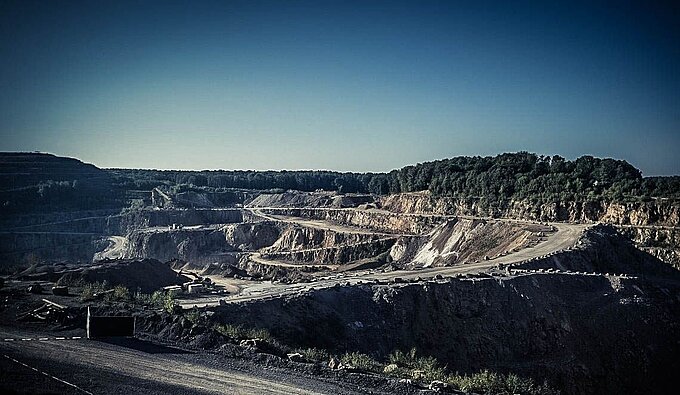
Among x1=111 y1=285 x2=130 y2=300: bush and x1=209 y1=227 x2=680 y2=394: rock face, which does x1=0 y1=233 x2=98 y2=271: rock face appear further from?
Result: x1=209 y1=227 x2=680 y2=394: rock face

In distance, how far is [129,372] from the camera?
51.6 ft

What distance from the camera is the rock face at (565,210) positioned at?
200 feet

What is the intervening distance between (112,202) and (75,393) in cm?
10723

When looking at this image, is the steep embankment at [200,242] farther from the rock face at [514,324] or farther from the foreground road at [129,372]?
the foreground road at [129,372]

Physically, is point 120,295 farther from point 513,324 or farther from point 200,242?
point 200,242

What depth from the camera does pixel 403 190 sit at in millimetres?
105375

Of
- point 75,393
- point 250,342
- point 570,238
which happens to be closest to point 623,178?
point 570,238

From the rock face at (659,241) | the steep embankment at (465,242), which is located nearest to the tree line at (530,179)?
the rock face at (659,241)

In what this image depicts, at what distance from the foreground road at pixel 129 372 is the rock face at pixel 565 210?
5779 cm

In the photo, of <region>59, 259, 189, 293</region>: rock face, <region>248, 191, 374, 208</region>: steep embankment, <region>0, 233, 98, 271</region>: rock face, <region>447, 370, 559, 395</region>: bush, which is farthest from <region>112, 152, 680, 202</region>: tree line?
<region>0, 233, 98, 271</region>: rock face

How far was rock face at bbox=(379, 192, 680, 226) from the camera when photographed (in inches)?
2401

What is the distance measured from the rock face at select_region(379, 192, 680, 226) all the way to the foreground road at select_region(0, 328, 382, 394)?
190ft

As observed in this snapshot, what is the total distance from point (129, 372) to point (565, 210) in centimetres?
6521

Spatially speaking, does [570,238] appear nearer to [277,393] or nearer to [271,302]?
[271,302]
